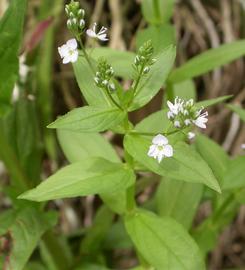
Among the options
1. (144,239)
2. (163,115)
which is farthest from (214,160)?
(144,239)

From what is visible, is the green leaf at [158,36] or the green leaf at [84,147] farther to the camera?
the green leaf at [158,36]

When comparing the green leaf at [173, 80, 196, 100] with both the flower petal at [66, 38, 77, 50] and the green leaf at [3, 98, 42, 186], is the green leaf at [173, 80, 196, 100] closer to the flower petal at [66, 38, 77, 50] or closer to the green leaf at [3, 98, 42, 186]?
the green leaf at [3, 98, 42, 186]

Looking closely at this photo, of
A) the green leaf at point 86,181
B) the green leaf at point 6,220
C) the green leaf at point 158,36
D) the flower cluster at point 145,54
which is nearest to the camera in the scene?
the flower cluster at point 145,54

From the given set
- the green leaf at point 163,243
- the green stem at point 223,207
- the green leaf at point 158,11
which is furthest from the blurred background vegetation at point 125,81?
the green leaf at point 163,243

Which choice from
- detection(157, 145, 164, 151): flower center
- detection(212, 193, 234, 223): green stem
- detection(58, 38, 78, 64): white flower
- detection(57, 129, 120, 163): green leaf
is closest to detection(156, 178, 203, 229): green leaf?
detection(212, 193, 234, 223): green stem

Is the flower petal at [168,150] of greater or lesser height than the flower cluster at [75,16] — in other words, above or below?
below

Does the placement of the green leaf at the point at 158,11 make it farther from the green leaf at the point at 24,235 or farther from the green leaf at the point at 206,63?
the green leaf at the point at 24,235

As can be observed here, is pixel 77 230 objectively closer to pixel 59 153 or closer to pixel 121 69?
pixel 59 153
